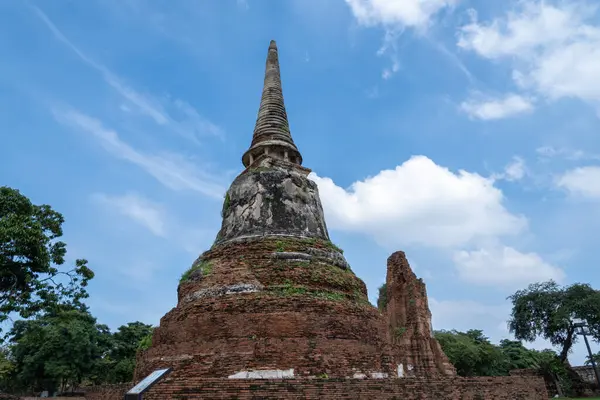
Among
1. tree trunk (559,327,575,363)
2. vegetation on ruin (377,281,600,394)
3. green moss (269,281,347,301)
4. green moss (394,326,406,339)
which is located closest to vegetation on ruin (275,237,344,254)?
green moss (269,281,347,301)

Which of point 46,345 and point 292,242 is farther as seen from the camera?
point 46,345

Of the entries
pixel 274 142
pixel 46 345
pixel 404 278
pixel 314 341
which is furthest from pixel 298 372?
pixel 46 345

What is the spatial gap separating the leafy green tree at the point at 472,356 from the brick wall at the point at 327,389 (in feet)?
67.6

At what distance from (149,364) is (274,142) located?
929cm

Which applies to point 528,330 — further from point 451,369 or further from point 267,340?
point 267,340

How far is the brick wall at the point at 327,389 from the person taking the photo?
8.23m

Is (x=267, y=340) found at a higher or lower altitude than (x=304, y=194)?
lower

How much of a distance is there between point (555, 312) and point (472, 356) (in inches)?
290

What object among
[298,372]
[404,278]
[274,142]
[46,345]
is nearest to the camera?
[298,372]

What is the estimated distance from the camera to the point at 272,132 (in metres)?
18.1

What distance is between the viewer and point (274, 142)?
17.6 metres

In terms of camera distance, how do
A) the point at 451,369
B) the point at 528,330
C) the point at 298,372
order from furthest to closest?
the point at 528,330 < the point at 451,369 < the point at 298,372

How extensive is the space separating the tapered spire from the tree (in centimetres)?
2366

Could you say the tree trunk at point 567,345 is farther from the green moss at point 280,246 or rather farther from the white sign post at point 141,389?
the white sign post at point 141,389
